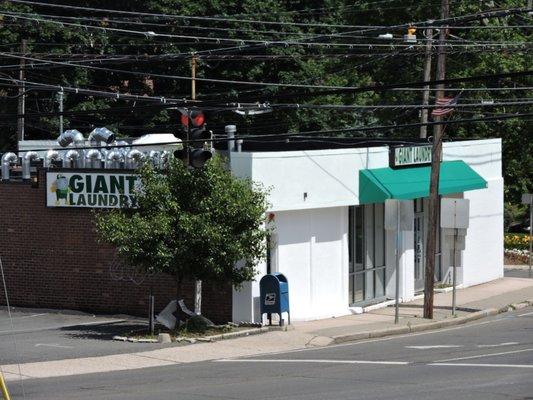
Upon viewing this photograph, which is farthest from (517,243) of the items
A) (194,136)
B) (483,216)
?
(194,136)

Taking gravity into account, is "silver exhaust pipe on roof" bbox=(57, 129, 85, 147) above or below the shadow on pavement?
above

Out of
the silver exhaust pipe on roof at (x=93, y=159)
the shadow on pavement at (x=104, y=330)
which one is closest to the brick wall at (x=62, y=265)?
the shadow on pavement at (x=104, y=330)

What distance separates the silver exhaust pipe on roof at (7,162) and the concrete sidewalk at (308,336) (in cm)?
871

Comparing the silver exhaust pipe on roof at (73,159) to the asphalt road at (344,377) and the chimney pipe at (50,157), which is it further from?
the asphalt road at (344,377)

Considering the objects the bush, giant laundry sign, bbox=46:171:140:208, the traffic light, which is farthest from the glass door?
the bush

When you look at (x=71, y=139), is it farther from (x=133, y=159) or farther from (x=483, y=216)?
(x=483, y=216)

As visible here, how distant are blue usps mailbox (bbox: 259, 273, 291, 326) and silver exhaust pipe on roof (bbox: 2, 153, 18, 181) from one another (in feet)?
26.5

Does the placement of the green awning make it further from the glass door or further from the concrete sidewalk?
the concrete sidewalk

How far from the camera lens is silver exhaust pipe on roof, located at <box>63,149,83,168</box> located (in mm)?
28578

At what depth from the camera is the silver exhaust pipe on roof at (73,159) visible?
28578mm

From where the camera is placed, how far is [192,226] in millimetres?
23547

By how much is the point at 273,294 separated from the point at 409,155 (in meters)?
8.23

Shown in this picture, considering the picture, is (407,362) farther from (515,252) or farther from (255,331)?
(515,252)

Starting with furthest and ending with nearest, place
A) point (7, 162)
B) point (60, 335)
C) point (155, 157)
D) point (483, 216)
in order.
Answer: point (483, 216) < point (7, 162) < point (155, 157) < point (60, 335)
